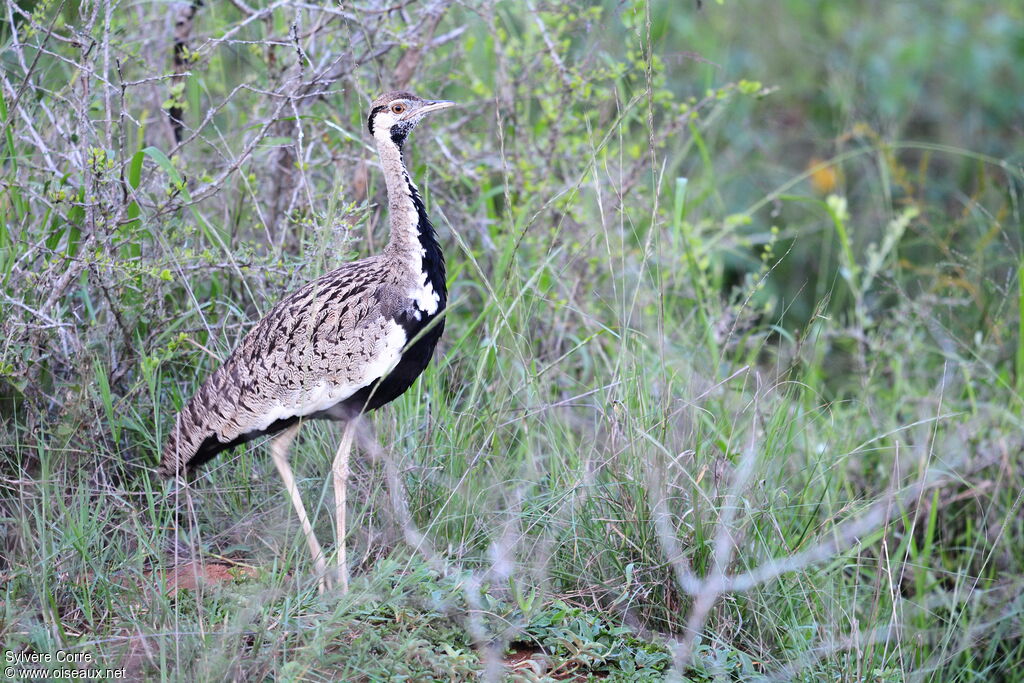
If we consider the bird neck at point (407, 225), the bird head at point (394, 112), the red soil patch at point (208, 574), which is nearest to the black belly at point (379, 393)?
the bird neck at point (407, 225)

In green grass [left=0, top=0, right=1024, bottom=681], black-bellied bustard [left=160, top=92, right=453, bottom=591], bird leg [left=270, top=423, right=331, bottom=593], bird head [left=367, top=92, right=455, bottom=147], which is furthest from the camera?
bird head [left=367, top=92, right=455, bottom=147]

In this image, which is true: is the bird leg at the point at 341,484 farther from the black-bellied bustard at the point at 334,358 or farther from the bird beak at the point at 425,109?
the bird beak at the point at 425,109

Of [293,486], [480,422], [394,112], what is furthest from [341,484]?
[394,112]

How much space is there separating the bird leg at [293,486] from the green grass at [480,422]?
0.10m

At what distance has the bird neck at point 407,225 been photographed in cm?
352

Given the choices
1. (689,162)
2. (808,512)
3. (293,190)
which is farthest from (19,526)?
(689,162)

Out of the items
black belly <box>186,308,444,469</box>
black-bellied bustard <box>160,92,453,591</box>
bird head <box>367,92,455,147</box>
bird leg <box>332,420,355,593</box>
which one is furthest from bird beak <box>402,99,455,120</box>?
bird leg <box>332,420,355,593</box>

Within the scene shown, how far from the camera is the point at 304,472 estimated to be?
3910 mm

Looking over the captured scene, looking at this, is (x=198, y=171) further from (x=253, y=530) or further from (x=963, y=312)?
(x=963, y=312)

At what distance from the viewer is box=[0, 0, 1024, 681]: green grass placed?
3.05m

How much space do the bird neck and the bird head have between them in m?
0.02

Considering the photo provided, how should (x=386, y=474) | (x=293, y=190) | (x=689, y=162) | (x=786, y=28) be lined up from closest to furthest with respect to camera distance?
(x=386, y=474)
(x=293, y=190)
(x=689, y=162)
(x=786, y=28)

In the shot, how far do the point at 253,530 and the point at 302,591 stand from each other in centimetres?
50

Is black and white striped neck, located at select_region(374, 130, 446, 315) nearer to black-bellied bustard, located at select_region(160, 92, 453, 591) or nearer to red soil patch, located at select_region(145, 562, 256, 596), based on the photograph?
black-bellied bustard, located at select_region(160, 92, 453, 591)
